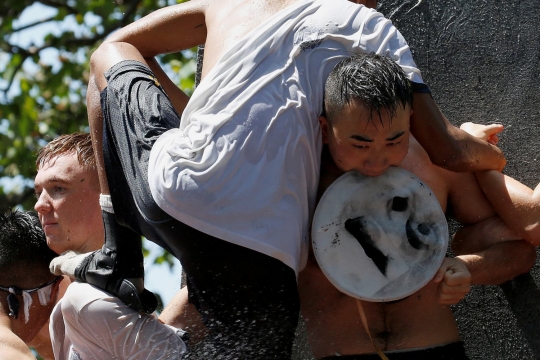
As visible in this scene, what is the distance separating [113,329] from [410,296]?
3.01 ft

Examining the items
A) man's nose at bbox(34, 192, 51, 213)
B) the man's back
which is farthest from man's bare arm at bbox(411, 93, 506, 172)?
man's nose at bbox(34, 192, 51, 213)

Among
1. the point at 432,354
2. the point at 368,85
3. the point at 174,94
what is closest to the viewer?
the point at 368,85

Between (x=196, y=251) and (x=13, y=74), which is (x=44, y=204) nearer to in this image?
(x=196, y=251)

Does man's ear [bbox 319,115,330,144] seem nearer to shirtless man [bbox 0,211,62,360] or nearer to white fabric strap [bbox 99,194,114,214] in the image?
white fabric strap [bbox 99,194,114,214]

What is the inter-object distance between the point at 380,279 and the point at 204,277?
0.50 metres

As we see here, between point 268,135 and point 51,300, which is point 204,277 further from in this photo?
point 51,300

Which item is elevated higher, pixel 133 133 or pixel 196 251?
pixel 133 133

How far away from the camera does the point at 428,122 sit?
102 inches

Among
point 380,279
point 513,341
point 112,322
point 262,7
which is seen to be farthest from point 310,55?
point 513,341

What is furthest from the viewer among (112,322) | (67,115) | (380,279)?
(67,115)

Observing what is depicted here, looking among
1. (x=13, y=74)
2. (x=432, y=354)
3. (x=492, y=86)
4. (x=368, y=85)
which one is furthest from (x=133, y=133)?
(x=13, y=74)

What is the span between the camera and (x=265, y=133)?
2.45 m

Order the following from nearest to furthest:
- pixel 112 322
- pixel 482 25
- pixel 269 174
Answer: pixel 269 174 < pixel 112 322 < pixel 482 25

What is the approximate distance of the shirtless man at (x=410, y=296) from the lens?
2461mm
